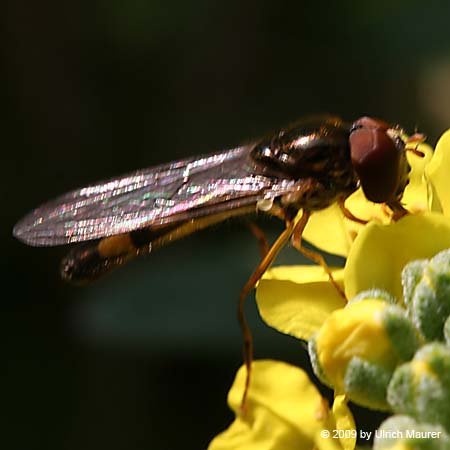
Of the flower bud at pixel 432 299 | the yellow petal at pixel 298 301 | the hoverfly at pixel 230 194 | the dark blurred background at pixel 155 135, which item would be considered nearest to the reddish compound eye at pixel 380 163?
the hoverfly at pixel 230 194

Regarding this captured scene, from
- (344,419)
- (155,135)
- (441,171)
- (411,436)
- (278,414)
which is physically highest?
(441,171)

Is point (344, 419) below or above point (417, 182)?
below

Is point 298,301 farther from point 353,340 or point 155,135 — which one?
point 155,135

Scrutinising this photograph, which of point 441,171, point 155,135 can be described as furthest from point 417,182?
point 155,135

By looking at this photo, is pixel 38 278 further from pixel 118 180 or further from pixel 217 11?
pixel 118 180

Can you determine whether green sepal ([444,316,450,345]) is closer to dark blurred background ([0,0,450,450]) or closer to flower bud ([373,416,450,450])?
flower bud ([373,416,450,450])

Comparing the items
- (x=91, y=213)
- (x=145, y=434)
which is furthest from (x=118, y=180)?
(x=145, y=434)

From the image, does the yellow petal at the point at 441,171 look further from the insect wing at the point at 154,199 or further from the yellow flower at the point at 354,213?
the insect wing at the point at 154,199
